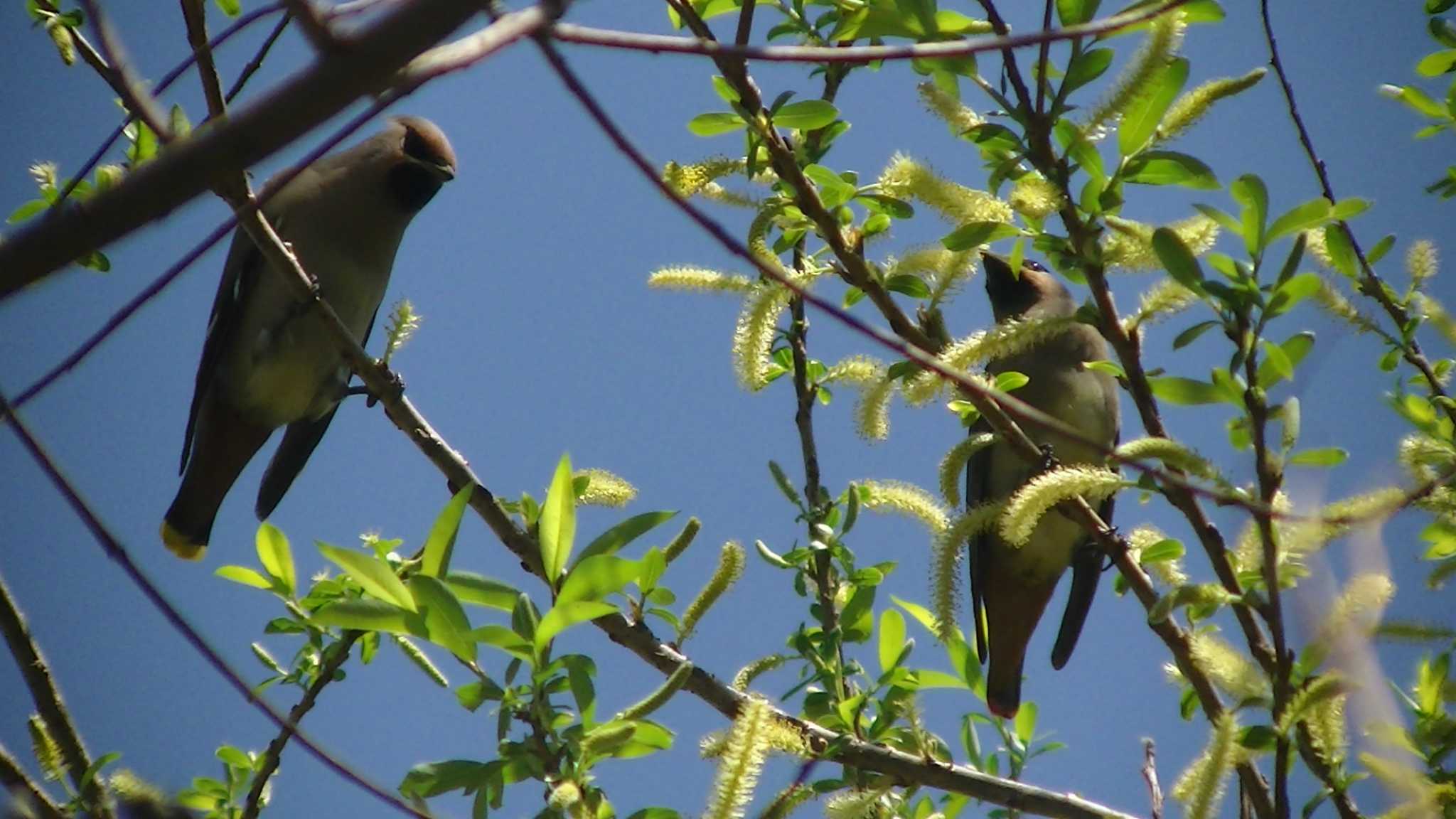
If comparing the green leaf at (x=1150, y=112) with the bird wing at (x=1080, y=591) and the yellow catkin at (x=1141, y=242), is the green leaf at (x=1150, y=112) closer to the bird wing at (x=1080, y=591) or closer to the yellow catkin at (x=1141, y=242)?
the yellow catkin at (x=1141, y=242)

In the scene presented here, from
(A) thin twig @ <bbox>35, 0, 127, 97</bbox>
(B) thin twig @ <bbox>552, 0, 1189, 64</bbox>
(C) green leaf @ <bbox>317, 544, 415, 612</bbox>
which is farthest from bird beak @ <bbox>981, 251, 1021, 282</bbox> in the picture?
(B) thin twig @ <bbox>552, 0, 1189, 64</bbox>

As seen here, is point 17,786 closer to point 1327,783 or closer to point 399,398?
point 399,398

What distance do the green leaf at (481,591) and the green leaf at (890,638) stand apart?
0.83 m

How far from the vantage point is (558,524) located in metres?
2.29

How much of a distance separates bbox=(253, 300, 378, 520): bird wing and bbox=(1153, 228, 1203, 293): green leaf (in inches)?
140

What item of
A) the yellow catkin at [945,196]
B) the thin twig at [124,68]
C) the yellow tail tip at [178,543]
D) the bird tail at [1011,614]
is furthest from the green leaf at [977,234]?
the yellow tail tip at [178,543]

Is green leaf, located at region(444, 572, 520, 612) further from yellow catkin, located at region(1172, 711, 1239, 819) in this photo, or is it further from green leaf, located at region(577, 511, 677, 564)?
yellow catkin, located at region(1172, 711, 1239, 819)

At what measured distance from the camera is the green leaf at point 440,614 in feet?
6.76

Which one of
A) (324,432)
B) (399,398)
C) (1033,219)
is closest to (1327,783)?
(1033,219)

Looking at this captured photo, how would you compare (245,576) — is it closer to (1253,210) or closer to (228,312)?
(1253,210)

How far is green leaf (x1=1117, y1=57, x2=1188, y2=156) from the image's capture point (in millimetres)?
2207

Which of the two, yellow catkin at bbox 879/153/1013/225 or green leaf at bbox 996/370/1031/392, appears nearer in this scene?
yellow catkin at bbox 879/153/1013/225

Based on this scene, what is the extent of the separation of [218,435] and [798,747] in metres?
3.43

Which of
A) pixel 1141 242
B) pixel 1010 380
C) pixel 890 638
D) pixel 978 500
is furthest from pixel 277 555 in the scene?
pixel 978 500
